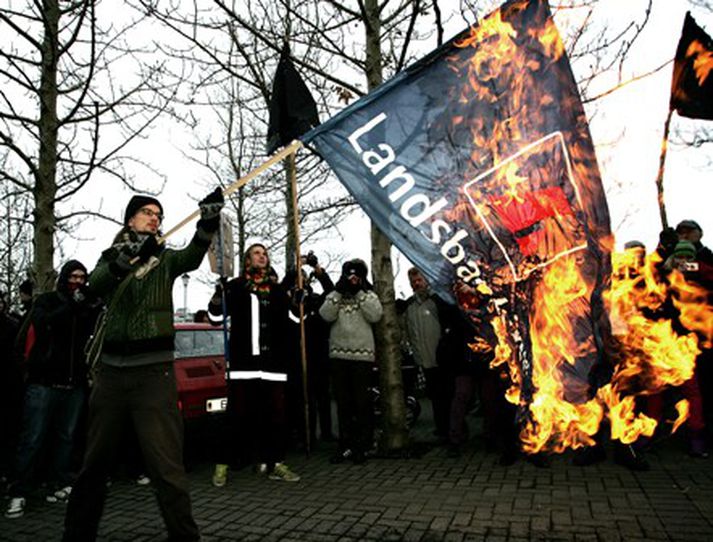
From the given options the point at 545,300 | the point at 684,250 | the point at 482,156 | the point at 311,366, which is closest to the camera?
the point at 545,300

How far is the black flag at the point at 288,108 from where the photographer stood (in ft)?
19.0

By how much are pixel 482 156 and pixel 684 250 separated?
120 inches

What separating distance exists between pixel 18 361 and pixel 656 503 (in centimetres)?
644

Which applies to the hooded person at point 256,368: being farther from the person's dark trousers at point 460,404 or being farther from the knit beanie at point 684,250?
the knit beanie at point 684,250

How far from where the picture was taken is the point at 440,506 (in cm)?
459

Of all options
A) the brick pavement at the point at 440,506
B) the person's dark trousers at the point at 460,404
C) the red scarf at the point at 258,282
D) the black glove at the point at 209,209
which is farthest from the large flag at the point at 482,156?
the person's dark trousers at the point at 460,404

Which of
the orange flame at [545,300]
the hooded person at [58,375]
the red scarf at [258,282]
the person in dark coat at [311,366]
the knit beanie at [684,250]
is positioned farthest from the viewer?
the person in dark coat at [311,366]

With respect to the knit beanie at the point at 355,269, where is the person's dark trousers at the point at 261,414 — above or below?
below

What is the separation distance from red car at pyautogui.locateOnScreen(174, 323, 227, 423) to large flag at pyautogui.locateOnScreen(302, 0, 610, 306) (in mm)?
3083

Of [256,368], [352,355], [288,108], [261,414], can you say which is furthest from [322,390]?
[288,108]

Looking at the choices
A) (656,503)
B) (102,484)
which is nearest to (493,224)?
(656,503)

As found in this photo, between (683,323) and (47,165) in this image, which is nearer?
(683,323)

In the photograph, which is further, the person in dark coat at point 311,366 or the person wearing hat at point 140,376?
the person in dark coat at point 311,366

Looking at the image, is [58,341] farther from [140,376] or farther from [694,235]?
[694,235]
